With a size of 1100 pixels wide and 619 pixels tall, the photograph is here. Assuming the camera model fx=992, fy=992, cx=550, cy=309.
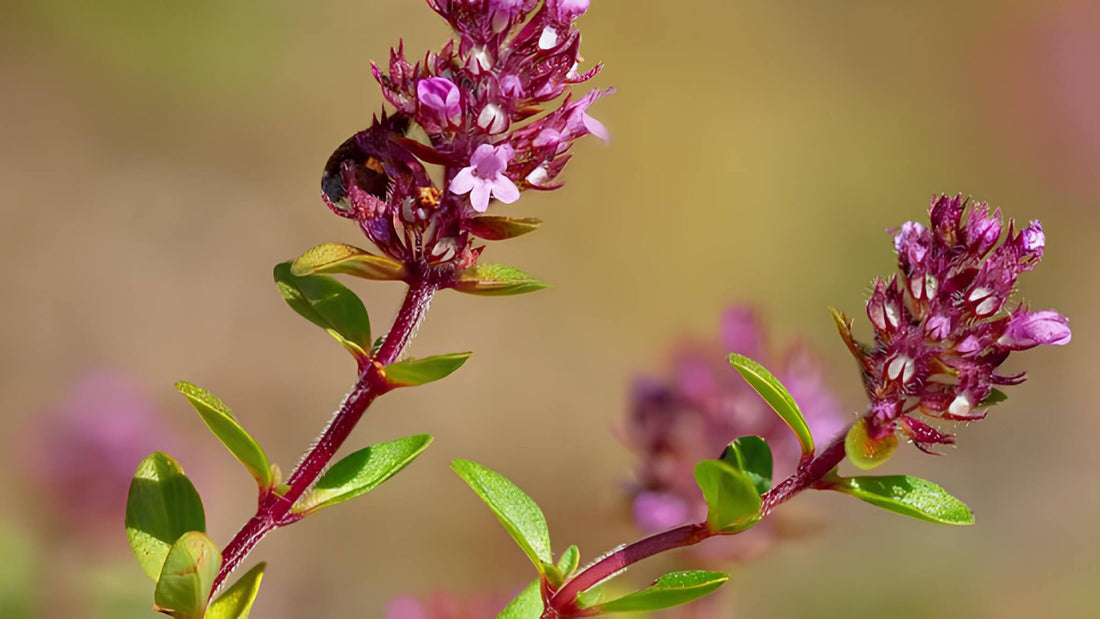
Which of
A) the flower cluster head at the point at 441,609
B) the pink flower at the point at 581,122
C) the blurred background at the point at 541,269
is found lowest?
the flower cluster head at the point at 441,609

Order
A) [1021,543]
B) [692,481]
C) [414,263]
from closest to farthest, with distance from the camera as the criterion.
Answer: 1. [414,263]
2. [692,481]
3. [1021,543]

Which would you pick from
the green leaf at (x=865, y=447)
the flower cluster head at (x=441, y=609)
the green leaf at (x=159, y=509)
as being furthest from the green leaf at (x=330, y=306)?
the flower cluster head at (x=441, y=609)

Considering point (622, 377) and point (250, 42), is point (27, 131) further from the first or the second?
point (622, 377)

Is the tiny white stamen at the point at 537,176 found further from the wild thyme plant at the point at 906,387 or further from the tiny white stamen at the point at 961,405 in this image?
the tiny white stamen at the point at 961,405

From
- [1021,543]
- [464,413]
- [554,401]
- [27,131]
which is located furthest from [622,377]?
[27,131]

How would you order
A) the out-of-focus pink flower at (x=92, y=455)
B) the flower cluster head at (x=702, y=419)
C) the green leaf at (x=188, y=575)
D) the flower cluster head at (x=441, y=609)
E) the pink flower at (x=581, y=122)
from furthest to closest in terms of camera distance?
the out-of-focus pink flower at (x=92, y=455)
the flower cluster head at (x=702, y=419)
the flower cluster head at (x=441, y=609)
the pink flower at (x=581, y=122)
the green leaf at (x=188, y=575)

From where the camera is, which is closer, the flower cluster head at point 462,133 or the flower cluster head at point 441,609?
the flower cluster head at point 462,133
